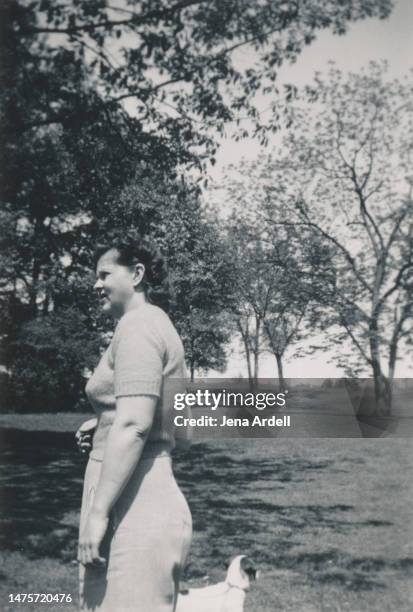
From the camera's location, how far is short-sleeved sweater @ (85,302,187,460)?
5.29 feet

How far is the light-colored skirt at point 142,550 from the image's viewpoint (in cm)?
160

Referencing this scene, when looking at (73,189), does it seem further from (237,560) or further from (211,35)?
(237,560)

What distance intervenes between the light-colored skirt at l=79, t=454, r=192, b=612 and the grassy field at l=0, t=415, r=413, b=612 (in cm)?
266

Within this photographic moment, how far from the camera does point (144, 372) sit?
5.28ft

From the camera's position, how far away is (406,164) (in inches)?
406

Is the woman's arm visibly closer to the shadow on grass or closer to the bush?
the shadow on grass

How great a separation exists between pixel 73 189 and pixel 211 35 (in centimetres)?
219

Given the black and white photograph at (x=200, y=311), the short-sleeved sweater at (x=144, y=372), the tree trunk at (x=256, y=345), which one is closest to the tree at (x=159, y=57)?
the black and white photograph at (x=200, y=311)

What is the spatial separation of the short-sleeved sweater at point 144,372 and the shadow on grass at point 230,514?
3.33 meters

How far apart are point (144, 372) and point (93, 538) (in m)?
0.42

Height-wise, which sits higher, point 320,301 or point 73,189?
point 73,189

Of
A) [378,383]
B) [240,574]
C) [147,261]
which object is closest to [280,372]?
[378,383]

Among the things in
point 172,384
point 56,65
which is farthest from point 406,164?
point 172,384

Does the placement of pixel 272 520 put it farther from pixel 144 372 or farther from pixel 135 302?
pixel 144 372
